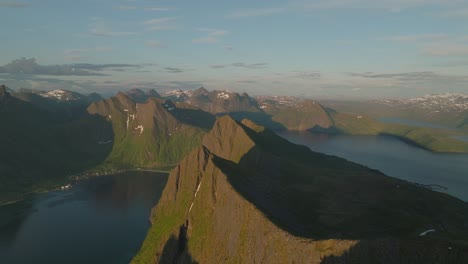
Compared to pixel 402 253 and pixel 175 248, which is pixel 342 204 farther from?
pixel 402 253

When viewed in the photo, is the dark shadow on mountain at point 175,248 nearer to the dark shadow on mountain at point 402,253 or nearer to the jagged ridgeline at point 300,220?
the jagged ridgeline at point 300,220

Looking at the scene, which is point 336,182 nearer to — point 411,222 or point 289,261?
point 411,222

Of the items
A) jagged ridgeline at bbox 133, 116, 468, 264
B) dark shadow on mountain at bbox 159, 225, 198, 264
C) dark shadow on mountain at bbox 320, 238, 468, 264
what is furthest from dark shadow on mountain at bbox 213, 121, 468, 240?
dark shadow on mountain at bbox 159, 225, 198, 264

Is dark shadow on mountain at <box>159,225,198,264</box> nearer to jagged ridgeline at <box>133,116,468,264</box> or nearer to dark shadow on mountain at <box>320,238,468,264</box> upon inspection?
jagged ridgeline at <box>133,116,468,264</box>

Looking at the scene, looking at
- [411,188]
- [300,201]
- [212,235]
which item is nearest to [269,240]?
[212,235]

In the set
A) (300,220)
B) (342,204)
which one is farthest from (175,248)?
(342,204)
